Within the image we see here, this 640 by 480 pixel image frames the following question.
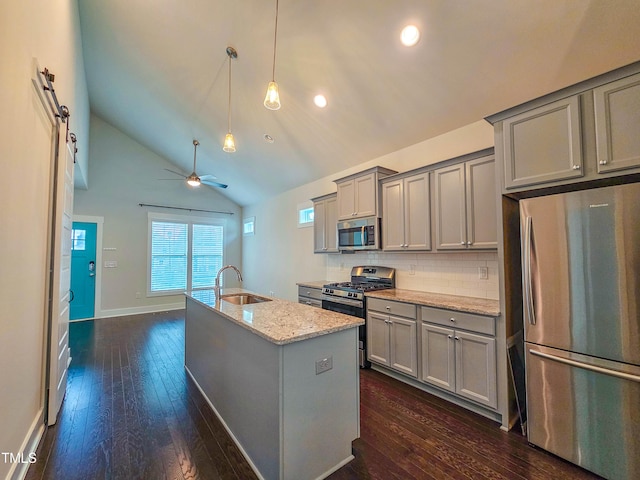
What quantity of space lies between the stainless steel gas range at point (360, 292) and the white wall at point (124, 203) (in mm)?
4437

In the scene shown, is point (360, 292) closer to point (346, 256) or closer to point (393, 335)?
point (393, 335)

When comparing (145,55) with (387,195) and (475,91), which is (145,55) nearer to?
(387,195)

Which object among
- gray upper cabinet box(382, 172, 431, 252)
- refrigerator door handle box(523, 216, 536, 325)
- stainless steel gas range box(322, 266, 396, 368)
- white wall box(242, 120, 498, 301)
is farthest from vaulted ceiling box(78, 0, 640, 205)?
stainless steel gas range box(322, 266, 396, 368)

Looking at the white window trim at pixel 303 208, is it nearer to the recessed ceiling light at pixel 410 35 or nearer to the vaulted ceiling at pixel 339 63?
the vaulted ceiling at pixel 339 63

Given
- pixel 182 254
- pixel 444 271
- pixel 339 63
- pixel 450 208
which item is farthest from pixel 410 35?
pixel 182 254

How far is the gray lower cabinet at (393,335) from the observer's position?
287 cm

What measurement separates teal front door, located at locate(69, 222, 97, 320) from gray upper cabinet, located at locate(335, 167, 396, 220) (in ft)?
18.5

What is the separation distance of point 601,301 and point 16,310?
356 cm

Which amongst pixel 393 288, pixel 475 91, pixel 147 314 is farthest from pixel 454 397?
pixel 147 314

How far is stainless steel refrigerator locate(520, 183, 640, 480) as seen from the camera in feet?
5.47

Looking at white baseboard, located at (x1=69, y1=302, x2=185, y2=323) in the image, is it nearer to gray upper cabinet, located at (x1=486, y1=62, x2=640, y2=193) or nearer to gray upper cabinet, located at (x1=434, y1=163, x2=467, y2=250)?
gray upper cabinet, located at (x1=434, y1=163, x2=467, y2=250)

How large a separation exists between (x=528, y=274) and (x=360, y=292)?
1.74 m

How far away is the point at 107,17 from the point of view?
3496 mm

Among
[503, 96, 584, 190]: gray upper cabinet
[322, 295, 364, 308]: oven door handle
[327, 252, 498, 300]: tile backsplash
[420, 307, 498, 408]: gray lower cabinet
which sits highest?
[503, 96, 584, 190]: gray upper cabinet
